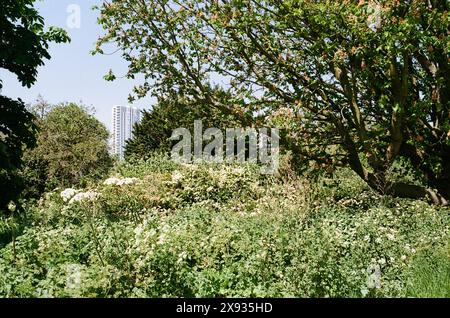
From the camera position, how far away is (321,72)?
10.2m

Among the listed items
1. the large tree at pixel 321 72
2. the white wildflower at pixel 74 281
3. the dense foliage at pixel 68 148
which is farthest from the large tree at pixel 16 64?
the dense foliage at pixel 68 148

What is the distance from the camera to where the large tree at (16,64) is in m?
9.75

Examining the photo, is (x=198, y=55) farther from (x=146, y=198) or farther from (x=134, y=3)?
(x=146, y=198)

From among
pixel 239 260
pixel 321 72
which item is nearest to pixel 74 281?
pixel 239 260

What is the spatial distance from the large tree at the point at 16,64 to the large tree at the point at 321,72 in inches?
62.0

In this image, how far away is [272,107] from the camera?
1048cm

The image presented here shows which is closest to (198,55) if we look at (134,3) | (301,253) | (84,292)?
(134,3)

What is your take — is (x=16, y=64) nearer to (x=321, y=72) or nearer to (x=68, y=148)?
(x=321, y=72)

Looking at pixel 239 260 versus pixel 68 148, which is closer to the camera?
pixel 239 260

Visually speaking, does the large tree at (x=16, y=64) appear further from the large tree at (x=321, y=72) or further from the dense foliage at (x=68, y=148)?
the dense foliage at (x=68, y=148)

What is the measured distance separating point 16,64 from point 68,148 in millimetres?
19646

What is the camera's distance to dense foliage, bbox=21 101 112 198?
26.8 m

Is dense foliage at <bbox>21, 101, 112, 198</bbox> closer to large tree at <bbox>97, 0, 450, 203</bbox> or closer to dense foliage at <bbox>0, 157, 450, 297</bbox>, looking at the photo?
large tree at <bbox>97, 0, 450, 203</bbox>
